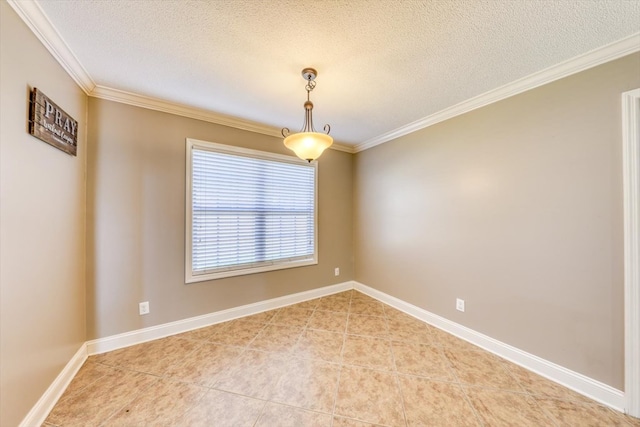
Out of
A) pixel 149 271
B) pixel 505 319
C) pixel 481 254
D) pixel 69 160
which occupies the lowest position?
pixel 505 319

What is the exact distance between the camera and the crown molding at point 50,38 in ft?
4.14

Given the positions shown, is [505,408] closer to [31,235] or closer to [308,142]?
[308,142]

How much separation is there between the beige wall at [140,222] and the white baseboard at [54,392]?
0.23 metres

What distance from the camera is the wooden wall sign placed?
4.51 ft

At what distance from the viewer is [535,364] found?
1867mm

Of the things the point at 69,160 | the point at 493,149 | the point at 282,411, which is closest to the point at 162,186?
the point at 69,160

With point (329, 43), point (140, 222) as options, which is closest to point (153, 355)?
point (140, 222)

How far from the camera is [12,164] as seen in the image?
1235mm

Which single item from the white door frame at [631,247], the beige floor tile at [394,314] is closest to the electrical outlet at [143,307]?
the beige floor tile at [394,314]

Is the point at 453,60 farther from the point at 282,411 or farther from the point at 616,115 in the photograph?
the point at 282,411

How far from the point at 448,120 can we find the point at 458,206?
3.20ft

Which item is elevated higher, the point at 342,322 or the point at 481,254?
Result: the point at 481,254

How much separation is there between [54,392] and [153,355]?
1.98 ft

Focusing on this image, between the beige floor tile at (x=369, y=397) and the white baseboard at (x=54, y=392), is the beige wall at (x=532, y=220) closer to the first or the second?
the beige floor tile at (x=369, y=397)
